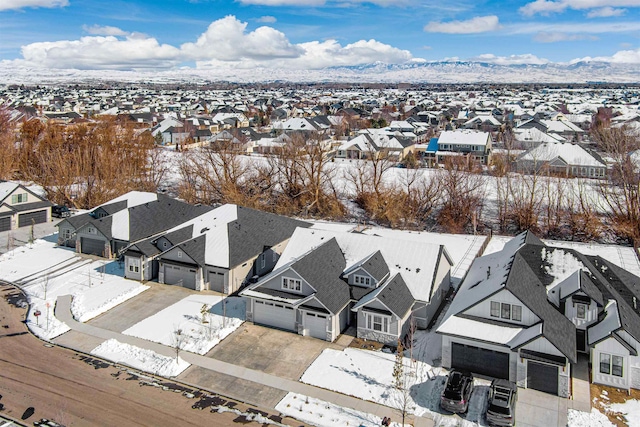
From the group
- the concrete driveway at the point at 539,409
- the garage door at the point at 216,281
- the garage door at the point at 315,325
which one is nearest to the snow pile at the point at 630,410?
the concrete driveway at the point at 539,409

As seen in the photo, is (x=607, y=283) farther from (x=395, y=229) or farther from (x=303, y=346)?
(x=395, y=229)

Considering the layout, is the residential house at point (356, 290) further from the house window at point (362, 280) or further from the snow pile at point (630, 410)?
the snow pile at point (630, 410)

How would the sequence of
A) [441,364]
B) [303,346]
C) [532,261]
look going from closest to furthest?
[441,364] → [303,346] → [532,261]

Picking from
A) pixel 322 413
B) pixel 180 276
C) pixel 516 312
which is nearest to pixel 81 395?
pixel 322 413

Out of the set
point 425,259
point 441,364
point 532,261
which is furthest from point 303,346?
point 532,261

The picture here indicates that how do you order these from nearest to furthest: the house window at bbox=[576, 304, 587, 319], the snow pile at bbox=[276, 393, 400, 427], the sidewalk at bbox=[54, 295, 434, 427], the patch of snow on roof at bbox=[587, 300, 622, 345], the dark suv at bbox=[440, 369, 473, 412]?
the snow pile at bbox=[276, 393, 400, 427] < the dark suv at bbox=[440, 369, 473, 412] < the sidewalk at bbox=[54, 295, 434, 427] < the patch of snow on roof at bbox=[587, 300, 622, 345] < the house window at bbox=[576, 304, 587, 319]

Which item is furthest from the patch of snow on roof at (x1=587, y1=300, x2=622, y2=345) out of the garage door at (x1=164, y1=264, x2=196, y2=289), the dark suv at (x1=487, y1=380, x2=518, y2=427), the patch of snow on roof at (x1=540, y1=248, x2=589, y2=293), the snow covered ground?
the snow covered ground

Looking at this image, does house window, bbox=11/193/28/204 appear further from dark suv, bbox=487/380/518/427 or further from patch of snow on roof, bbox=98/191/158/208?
dark suv, bbox=487/380/518/427
